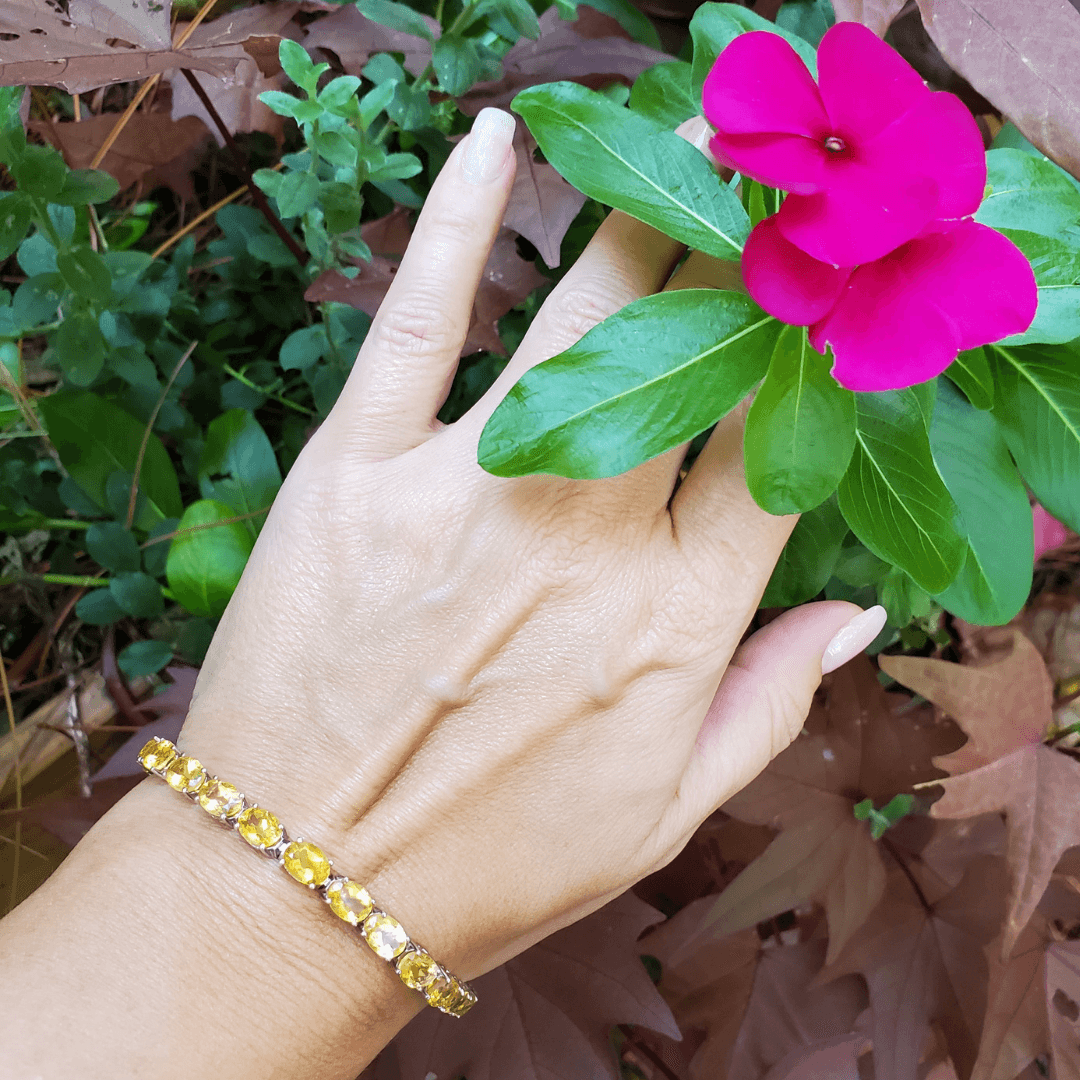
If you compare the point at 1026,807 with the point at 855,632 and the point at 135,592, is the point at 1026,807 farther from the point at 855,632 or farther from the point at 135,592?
the point at 135,592

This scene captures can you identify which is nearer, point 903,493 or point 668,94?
point 903,493

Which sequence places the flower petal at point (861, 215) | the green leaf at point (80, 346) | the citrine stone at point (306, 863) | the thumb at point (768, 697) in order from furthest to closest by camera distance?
the green leaf at point (80, 346) < the thumb at point (768, 697) < the citrine stone at point (306, 863) < the flower petal at point (861, 215)

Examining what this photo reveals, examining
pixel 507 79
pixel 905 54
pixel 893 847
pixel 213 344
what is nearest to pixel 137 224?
pixel 213 344

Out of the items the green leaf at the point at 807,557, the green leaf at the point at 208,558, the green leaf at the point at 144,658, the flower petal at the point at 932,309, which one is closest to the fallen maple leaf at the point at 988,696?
the green leaf at the point at 807,557

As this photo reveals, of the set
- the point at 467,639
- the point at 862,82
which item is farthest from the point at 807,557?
the point at 862,82

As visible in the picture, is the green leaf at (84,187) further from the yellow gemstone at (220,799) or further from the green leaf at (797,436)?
the green leaf at (797,436)

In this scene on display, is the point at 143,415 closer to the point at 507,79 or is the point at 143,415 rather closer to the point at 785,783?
the point at 507,79
